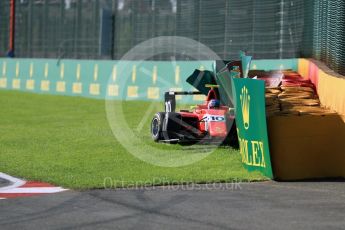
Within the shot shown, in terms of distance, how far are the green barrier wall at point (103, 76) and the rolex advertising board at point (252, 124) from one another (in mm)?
7126

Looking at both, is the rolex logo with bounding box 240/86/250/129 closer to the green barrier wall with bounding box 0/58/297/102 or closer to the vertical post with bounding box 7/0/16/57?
the green barrier wall with bounding box 0/58/297/102

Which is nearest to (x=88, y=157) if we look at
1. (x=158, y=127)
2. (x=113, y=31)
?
(x=158, y=127)

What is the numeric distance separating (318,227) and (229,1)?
1516 cm

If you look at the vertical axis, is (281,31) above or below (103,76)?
above

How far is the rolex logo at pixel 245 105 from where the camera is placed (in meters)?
10.5

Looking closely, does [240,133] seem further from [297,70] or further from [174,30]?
[174,30]

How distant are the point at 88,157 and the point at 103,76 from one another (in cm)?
1507

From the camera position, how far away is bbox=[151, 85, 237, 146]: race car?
12797 mm

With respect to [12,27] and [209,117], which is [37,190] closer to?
[209,117]

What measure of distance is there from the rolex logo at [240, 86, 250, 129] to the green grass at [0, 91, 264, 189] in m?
0.71

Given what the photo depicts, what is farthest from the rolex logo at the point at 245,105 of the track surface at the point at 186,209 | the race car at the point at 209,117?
the race car at the point at 209,117

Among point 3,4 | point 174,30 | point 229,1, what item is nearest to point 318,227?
point 229,1

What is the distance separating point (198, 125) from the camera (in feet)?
43.9

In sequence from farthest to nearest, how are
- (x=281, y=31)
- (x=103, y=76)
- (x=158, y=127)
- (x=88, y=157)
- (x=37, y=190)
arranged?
(x=103, y=76) < (x=281, y=31) < (x=158, y=127) < (x=88, y=157) < (x=37, y=190)
